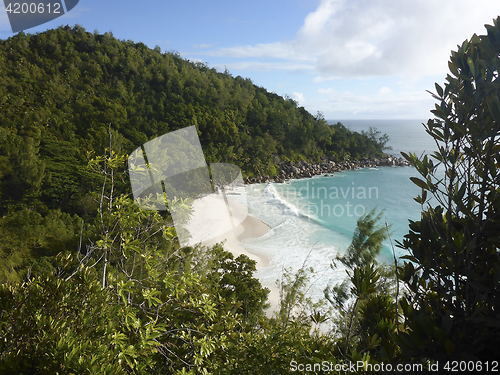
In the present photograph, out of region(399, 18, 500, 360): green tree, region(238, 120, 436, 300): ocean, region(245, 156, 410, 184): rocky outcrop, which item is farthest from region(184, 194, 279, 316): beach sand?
region(245, 156, 410, 184): rocky outcrop

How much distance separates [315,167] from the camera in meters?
31.1

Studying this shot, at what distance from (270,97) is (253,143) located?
17.8 m

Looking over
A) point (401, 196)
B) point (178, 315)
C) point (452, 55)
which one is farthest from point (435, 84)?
point (401, 196)

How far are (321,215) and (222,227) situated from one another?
25.6ft

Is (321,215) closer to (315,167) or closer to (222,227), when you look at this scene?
(222,227)

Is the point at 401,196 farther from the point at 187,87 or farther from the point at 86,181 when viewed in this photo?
the point at 187,87

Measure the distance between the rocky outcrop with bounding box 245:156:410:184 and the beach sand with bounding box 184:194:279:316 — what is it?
1024cm

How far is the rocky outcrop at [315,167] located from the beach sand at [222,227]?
33.6 feet

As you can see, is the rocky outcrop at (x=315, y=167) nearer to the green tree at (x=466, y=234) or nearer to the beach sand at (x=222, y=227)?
the beach sand at (x=222, y=227)

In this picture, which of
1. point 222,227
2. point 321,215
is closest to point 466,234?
point 222,227

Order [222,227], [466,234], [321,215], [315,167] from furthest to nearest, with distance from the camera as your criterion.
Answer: [315,167]
[321,215]
[222,227]
[466,234]

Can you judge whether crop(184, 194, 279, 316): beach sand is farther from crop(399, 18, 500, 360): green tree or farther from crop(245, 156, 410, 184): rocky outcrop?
crop(245, 156, 410, 184): rocky outcrop

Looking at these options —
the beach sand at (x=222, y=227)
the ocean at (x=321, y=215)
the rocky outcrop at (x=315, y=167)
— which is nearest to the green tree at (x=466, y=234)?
the ocean at (x=321, y=215)

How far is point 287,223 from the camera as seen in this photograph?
15320 millimetres
